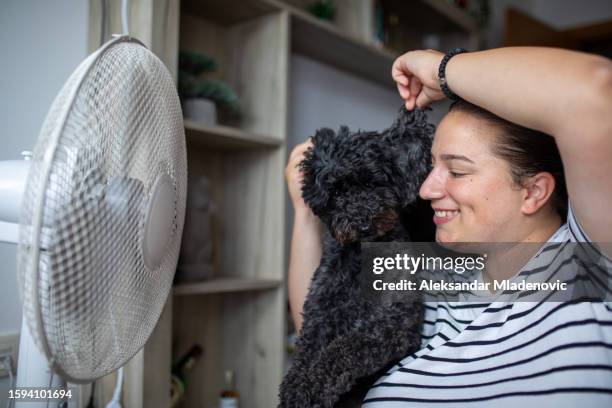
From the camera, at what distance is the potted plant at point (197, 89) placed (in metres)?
1.44

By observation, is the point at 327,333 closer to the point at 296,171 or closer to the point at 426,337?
the point at 426,337

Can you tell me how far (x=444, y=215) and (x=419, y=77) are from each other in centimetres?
25

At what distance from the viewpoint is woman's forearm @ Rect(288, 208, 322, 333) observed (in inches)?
39.8

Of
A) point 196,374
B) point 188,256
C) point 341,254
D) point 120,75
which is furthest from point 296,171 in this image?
point 196,374

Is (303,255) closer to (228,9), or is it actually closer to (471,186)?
(471,186)

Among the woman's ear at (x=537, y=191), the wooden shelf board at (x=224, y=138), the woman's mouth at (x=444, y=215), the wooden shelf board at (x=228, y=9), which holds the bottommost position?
the woman's mouth at (x=444, y=215)

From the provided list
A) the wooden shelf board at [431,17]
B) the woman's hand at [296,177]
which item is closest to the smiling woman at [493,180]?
the woman's hand at [296,177]

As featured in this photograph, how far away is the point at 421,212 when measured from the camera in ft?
3.15

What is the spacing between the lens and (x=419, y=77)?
84 cm

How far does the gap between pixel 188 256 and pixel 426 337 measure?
796mm

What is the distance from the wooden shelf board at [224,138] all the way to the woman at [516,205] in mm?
676

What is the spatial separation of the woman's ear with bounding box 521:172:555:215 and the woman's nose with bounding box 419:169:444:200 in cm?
13

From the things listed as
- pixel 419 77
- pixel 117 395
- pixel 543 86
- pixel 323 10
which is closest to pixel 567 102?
pixel 543 86

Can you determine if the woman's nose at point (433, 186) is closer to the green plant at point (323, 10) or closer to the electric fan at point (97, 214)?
the electric fan at point (97, 214)
